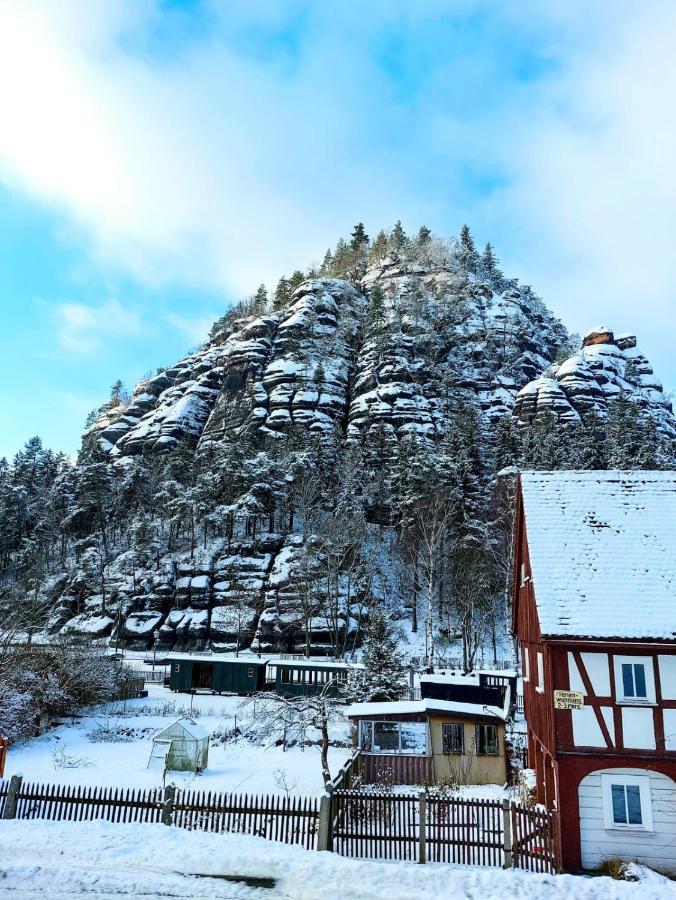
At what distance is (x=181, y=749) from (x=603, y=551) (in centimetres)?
1908

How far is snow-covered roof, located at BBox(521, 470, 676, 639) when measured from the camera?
15992 mm

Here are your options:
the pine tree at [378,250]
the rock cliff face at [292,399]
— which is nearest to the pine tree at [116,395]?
the rock cliff face at [292,399]

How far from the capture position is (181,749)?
24750mm

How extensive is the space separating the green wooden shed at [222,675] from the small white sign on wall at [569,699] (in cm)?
3058

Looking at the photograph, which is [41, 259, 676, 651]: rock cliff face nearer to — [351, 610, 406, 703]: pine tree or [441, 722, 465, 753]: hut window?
[351, 610, 406, 703]: pine tree

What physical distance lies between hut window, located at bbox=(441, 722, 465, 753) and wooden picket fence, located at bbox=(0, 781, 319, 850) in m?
10.9

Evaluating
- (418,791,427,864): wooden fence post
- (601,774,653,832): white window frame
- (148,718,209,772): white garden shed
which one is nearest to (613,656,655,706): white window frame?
(601,774,653,832): white window frame

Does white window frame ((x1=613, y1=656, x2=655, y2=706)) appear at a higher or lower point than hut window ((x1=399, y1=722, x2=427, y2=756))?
higher

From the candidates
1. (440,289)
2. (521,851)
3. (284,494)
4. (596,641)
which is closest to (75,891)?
(521,851)

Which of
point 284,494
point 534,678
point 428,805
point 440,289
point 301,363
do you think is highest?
point 440,289

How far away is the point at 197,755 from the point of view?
24.7 metres

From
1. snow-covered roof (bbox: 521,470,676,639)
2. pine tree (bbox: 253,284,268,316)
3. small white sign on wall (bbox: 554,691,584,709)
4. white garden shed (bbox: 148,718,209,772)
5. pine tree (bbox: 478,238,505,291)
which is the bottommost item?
white garden shed (bbox: 148,718,209,772)

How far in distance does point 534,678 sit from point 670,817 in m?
5.71

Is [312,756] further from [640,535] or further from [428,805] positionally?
[640,535]
